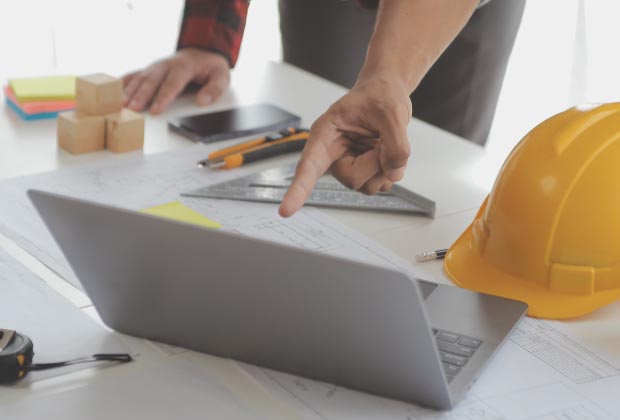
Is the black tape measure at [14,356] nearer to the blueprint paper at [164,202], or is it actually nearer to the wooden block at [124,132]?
the blueprint paper at [164,202]

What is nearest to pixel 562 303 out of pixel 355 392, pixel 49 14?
pixel 355 392

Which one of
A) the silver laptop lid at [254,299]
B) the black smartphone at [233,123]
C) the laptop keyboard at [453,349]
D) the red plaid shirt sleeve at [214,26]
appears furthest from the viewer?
the red plaid shirt sleeve at [214,26]

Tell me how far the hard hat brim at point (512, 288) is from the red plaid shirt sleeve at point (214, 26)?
80cm

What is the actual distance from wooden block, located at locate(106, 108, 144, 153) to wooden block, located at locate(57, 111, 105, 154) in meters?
0.01

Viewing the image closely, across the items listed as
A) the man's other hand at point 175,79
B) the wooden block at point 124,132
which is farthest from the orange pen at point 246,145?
the man's other hand at point 175,79

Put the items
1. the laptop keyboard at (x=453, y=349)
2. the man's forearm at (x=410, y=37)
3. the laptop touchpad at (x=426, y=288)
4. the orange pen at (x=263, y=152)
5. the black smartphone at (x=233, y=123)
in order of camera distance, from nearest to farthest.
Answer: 1. the laptop keyboard at (x=453, y=349)
2. the laptop touchpad at (x=426, y=288)
3. the man's forearm at (x=410, y=37)
4. the orange pen at (x=263, y=152)
5. the black smartphone at (x=233, y=123)

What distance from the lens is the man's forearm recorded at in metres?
1.22

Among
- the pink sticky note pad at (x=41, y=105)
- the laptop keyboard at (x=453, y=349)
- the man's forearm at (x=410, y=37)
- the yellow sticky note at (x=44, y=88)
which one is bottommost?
the laptop keyboard at (x=453, y=349)

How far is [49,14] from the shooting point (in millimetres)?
3652

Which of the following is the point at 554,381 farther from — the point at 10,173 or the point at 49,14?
the point at 49,14

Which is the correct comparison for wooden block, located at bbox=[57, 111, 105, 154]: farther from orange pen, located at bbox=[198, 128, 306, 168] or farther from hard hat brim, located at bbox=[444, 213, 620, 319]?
hard hat brim, located at bbox=[444, 213, 620, 319]

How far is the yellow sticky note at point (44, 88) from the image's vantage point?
1.48 meters

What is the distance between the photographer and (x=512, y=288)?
1045mm

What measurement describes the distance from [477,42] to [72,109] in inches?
35.0
